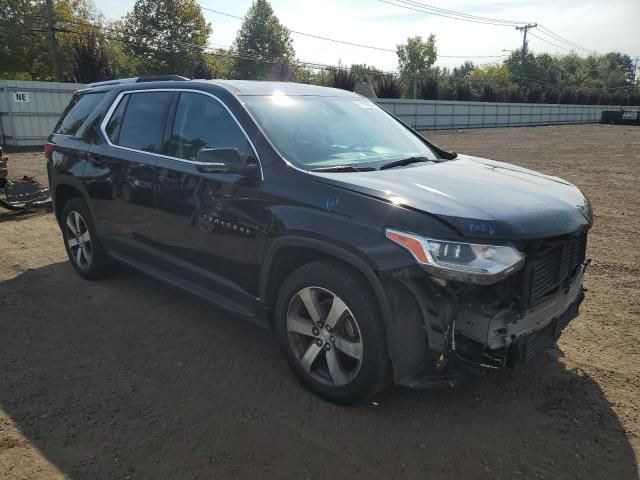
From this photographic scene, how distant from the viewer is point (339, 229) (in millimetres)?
2814

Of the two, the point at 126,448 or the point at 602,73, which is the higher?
the point at 602,73

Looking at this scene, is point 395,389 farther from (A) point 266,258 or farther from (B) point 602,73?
(B) point 602,73

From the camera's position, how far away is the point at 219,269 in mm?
3633

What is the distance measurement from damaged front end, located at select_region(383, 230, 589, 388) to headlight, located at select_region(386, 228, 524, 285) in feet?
0.14

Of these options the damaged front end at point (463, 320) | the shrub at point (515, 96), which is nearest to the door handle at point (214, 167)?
the damaged front end at point (463, 320)

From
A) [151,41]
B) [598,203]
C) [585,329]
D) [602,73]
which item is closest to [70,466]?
[585,329]

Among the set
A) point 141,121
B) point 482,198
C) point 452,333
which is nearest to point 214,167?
point 141,121

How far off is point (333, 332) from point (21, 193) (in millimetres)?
7117

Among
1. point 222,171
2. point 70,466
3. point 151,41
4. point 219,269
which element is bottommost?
point 70,466

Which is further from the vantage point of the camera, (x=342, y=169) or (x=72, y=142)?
(x=72, y=142)

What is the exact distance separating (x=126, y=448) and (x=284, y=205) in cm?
158

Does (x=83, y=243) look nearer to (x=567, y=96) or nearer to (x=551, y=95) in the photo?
(x=551, y=95)

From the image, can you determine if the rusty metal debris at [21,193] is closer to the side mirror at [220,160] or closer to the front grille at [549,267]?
the side mirror at [220,160]

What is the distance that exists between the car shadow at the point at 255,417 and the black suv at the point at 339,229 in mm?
314
